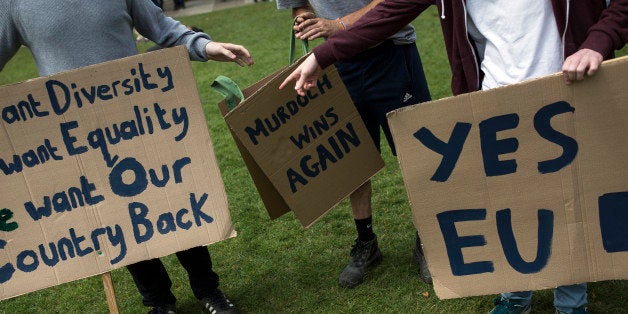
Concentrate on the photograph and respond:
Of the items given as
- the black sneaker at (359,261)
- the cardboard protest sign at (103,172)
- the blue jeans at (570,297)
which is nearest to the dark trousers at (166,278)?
the cardboard protest sign at (103,172)

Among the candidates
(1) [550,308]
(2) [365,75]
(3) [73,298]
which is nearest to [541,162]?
(1) [550,308]

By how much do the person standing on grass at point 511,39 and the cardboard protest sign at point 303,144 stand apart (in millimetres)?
239

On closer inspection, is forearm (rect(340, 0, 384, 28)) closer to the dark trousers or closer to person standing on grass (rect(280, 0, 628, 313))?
person standing on grass (rect(280, 0, 628, 313))

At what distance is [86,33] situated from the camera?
9.84ft

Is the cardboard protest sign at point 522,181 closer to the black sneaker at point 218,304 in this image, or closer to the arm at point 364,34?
the arm at point 364,34

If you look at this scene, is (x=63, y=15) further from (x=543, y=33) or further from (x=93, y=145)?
(x=543, y=33)

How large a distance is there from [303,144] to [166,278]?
3.21ft

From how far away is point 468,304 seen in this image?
3.25 m

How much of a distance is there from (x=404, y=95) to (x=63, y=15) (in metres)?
1.56

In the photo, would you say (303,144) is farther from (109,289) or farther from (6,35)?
(6,35)

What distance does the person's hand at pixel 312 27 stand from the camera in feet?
10.7

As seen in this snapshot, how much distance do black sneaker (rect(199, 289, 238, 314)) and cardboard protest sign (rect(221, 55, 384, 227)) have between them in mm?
513

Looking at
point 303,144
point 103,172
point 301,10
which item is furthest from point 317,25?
point 103,172

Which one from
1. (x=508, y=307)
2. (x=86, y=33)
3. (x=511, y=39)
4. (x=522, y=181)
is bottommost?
(x=508, y=307)
